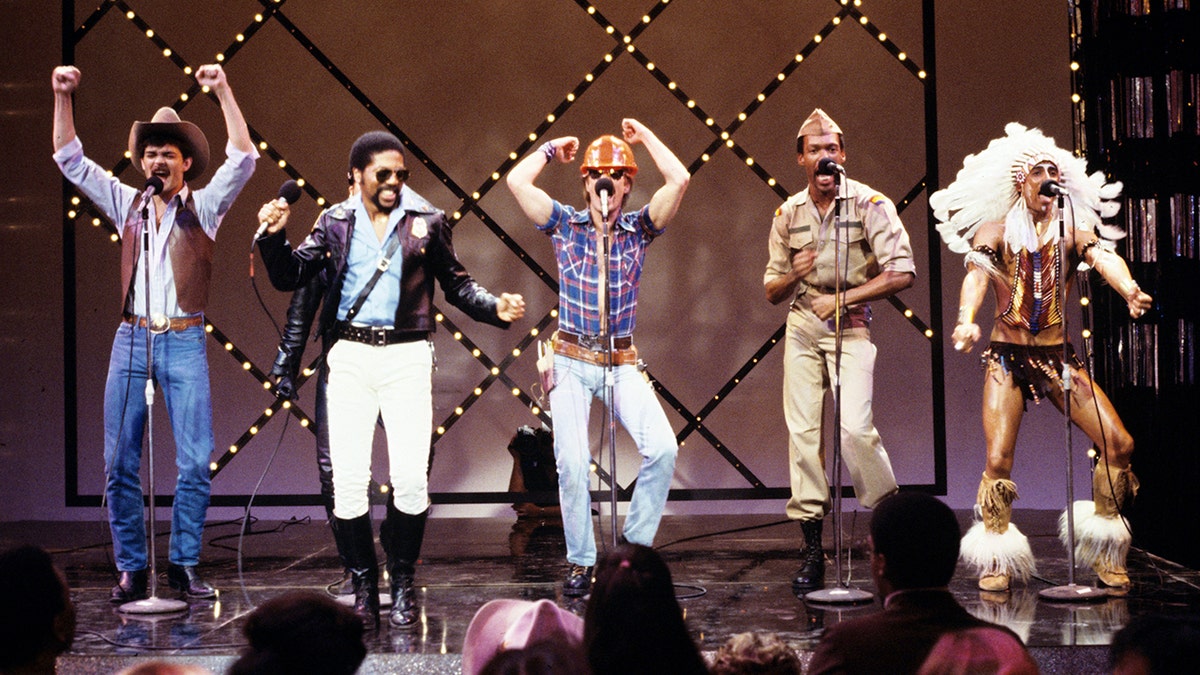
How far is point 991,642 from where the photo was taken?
2.07 metres

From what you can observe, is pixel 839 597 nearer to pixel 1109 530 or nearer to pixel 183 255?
pixel 1109 530

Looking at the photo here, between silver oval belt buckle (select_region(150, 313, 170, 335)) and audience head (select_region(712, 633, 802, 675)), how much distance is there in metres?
2.96

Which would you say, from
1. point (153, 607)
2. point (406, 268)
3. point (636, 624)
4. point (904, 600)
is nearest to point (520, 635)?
point (636, 624)

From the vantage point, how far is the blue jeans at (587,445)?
444 centimetres

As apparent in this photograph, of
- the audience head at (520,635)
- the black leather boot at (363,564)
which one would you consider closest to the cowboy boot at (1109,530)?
the black leather boot at (363,564)

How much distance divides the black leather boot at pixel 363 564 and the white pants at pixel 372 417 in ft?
0.14

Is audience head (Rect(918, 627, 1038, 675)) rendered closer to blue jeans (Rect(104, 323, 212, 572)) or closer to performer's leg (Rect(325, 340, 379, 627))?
performer's leg (Rect(325, 340, 379, 627))

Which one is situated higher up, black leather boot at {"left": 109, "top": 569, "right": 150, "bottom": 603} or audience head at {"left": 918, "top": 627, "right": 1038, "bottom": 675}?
audience head at {"left": 918, "top": 627, "right": 1038, "bottom": 675}

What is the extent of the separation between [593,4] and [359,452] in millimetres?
3395

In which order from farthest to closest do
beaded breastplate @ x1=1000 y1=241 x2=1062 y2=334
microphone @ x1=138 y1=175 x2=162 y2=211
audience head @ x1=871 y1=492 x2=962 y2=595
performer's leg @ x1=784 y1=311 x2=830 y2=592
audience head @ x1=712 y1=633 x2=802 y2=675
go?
performer's leg @ x1=784 y1=311 x2=830 y2=592 → beaded breastplate @ x1=1000 y1=241 x2=1062 y2=334 → microphone @ x1=138 y1=175 x2=162 y2=211 → audience head @ x1=871 y1=492 x2=962 y2=595 → audience head @ x1=712 y1=633 x2=802 y2=675

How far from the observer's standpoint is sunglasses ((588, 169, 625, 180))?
14.9ft

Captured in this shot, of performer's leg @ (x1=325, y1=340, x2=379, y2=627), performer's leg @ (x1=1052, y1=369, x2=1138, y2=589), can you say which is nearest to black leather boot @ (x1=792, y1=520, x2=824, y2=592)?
performer's leg @ (x1=1052, y1=369, x2=1138, y2=589)

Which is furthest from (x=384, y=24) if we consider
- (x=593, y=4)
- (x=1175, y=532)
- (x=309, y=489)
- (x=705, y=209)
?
(x=1175, y=532)

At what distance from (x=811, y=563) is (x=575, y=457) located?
3.13ft
